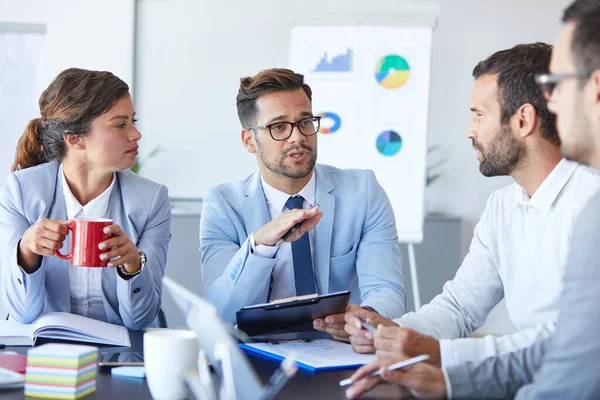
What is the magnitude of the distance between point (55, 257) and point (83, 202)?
240 mm

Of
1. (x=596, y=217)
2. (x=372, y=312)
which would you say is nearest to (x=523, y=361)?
(x=596, y=217)

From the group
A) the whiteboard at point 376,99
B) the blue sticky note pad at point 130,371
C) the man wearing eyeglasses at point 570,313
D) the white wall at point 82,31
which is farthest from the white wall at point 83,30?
the man wearing eyeglasses at point 570,313

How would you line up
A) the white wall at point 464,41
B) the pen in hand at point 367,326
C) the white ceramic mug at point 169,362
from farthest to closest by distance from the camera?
the white wall at point 464,41, the pen in hand at point 367,326, the white ceramic mug at point 169,362

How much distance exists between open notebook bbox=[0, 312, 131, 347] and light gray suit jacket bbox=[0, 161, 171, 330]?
0.55ft

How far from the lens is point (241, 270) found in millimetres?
2041

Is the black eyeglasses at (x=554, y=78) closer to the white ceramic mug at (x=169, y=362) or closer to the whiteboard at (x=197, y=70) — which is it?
the white ceramic mug at (x=169, y=362)

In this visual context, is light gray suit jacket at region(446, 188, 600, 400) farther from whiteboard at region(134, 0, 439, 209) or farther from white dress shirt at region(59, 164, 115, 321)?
whiteboard at region(134, 0, 439, 209)

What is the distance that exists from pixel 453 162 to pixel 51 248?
12.0ft

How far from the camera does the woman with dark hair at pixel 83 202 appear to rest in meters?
2.00

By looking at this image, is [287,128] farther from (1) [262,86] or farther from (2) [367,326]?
(2) [367,326]

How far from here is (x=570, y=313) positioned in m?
1.12

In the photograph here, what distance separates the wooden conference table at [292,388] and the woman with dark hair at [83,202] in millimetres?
592

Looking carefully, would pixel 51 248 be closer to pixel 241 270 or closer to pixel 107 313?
pixel 107 313

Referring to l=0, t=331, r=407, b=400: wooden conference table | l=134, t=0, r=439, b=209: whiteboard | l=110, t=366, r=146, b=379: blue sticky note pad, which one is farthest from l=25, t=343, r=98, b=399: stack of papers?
l=134, t=0, r=439, b=209: whiteboard
